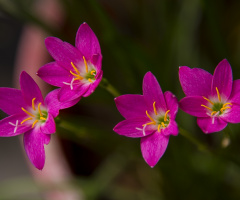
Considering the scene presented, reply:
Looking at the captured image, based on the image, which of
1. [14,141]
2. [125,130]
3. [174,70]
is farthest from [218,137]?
[14,141]

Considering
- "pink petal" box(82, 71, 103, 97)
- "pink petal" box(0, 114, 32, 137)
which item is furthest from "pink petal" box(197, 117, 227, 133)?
"pink petal" box(0, 114, 32, 137)

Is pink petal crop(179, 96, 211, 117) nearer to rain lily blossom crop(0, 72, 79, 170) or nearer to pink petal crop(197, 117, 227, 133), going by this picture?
pink petal crop(197, 117, 227, 133)

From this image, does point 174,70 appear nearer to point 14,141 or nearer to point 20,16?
point 20,16

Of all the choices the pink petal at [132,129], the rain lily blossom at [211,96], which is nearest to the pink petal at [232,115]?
the rain lily blossom at [211,96]

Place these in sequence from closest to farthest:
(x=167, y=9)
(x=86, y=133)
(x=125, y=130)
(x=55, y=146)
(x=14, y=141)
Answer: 1. (x=125, y=130)
2. (x=86, y=133)
3. (x=167, y=9)
4. (x=55, y=146)
5. (x=14, y=141)

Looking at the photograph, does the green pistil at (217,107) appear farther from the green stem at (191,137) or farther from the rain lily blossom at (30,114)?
the rain lily blossom at (30,114)

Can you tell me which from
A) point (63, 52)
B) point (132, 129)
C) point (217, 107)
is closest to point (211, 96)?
point (217, 107)

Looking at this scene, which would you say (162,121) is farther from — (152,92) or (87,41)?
(87,41)
